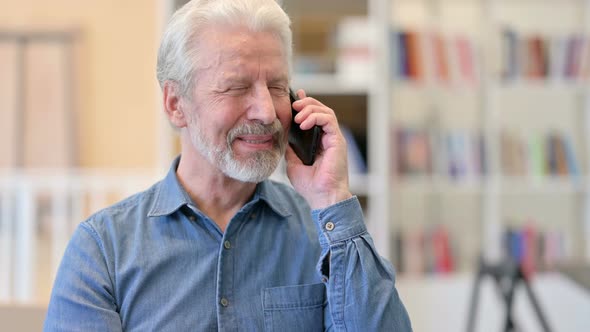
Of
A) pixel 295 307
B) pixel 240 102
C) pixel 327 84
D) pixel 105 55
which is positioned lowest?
pixel 295 307

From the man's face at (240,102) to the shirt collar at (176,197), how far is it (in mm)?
93

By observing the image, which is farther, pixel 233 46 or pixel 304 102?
pixel 304 102

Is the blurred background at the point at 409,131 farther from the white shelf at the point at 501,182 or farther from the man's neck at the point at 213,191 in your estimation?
the man's neck at the point at 213,191

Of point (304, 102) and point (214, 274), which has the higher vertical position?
point (304, 102)

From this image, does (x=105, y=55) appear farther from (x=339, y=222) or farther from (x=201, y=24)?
(x=339, y=222)

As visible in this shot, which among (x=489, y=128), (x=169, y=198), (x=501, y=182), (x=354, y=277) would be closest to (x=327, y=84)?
(x=489, y=128)

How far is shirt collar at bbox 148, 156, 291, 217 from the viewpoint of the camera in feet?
4.18

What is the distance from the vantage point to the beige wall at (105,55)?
4.40 meters

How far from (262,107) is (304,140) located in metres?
0.14

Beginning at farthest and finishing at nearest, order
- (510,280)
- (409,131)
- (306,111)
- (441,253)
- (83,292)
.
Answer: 1. (441,253)
2. (409,131)
3. (510,280)
4. (306,111)
5. (83,292)

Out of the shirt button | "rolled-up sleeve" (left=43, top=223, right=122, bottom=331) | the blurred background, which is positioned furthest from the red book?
"rolled-up sleeve" (left=43, top=223, right=122, bottom=331)

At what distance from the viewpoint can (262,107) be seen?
120 centimetres

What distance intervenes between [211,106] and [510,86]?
243 cm

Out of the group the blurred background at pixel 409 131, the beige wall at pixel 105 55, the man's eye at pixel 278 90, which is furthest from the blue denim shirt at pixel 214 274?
the beige wall at pixel 105 55
